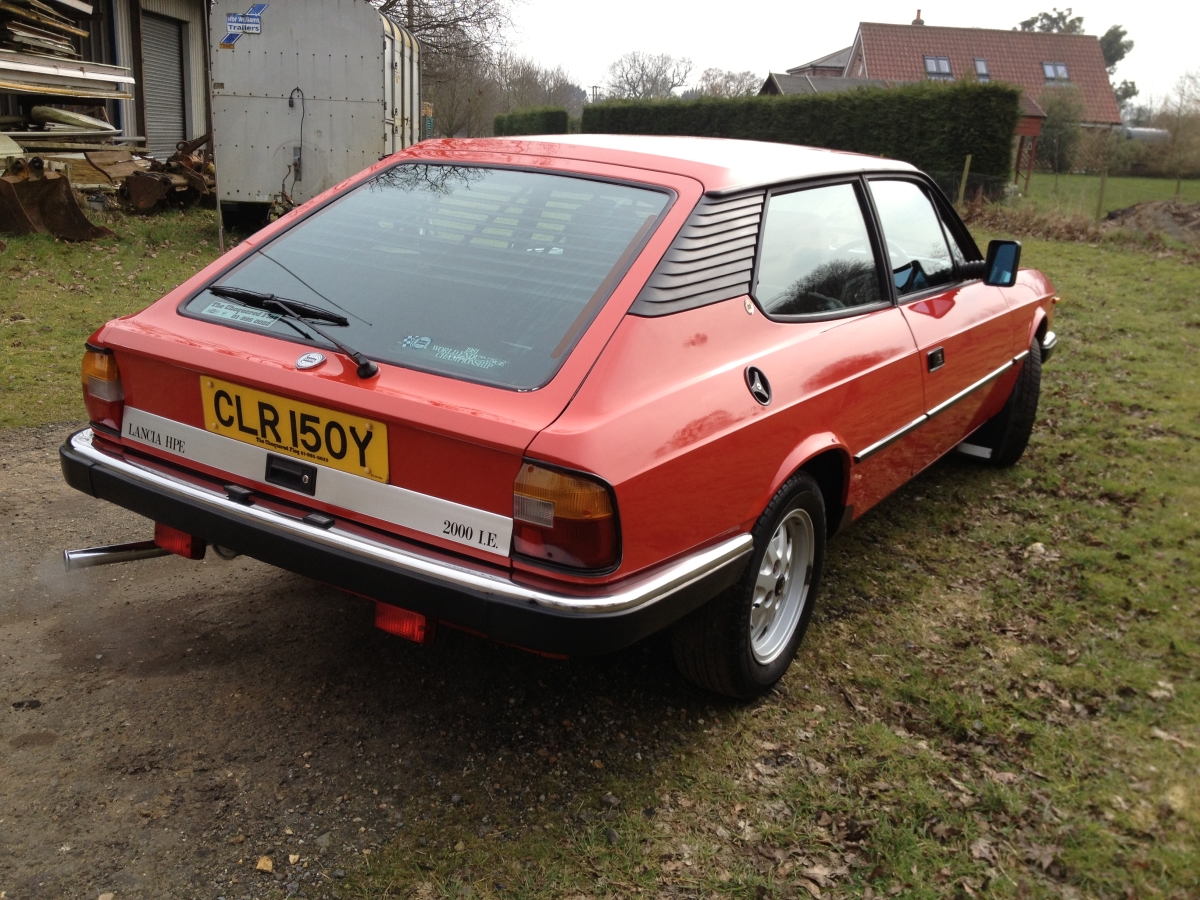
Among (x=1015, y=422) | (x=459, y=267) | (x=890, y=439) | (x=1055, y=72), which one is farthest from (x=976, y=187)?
A: (x=1055, y=72)

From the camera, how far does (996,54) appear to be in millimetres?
52562

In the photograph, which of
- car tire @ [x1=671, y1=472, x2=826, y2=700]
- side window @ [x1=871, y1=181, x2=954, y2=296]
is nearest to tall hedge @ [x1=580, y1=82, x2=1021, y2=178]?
side window @ [x1=871, y1=181, x2=954, y2=296]

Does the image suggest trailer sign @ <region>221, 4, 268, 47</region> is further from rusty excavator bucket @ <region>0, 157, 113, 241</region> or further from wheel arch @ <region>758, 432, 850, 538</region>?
wheel arch @ <region>758, 432, 850, 538</region>

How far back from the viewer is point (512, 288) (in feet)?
8.63

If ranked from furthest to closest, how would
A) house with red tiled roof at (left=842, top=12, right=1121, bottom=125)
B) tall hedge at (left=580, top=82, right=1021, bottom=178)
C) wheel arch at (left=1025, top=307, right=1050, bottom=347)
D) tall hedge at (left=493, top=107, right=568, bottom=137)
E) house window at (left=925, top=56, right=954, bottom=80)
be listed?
house with red tiled roof at (left=842, top=12, right=1121, bottom=125) → house window at (left=925, top=56, right=954, bottom=80) → tall hedge at (left=493, top=107, right=568, bottom=137) → tall hedge at (left=580, top=82, right=1021, bottom=178) → wheel arch at (left=1025, top=307, right=1050, bottom=347)

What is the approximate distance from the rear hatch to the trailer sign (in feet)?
28.7

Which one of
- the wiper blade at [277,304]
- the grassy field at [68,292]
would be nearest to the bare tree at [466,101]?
the grassy field at [68,292]

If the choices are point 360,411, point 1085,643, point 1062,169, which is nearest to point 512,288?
point 360,411

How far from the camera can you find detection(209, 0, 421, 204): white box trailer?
1062 centimetres

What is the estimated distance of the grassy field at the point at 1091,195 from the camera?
55.0 feet

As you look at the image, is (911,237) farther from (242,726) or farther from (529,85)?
(529,85)

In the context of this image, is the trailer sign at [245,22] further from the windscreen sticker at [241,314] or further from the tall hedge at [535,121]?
the tall hedge at [535,121]

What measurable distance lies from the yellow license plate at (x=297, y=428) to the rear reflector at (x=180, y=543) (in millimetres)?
404

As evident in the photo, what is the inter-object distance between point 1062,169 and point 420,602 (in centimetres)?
3482
